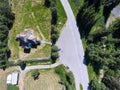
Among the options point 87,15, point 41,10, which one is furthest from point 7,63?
point 87,15

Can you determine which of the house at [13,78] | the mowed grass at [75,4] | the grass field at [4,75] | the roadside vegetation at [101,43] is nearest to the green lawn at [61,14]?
the mowed grass at [75,4]

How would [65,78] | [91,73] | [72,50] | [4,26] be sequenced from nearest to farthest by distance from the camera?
[4,26]
[72,50]
[91,73]
[65,78]

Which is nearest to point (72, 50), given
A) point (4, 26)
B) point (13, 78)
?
point (13, 78)

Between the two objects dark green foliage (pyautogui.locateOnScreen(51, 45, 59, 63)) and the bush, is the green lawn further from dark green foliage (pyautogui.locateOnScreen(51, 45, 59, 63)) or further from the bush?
dark green foliage (pyautogui.locateOnScreen(51, 45, 59, 63))

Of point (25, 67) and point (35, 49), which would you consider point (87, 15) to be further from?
point (25, 67)

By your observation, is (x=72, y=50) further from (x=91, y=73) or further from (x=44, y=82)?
(x=44, y=82)

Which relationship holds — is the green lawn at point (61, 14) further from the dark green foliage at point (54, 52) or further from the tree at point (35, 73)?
the tree at point (35, 73)
